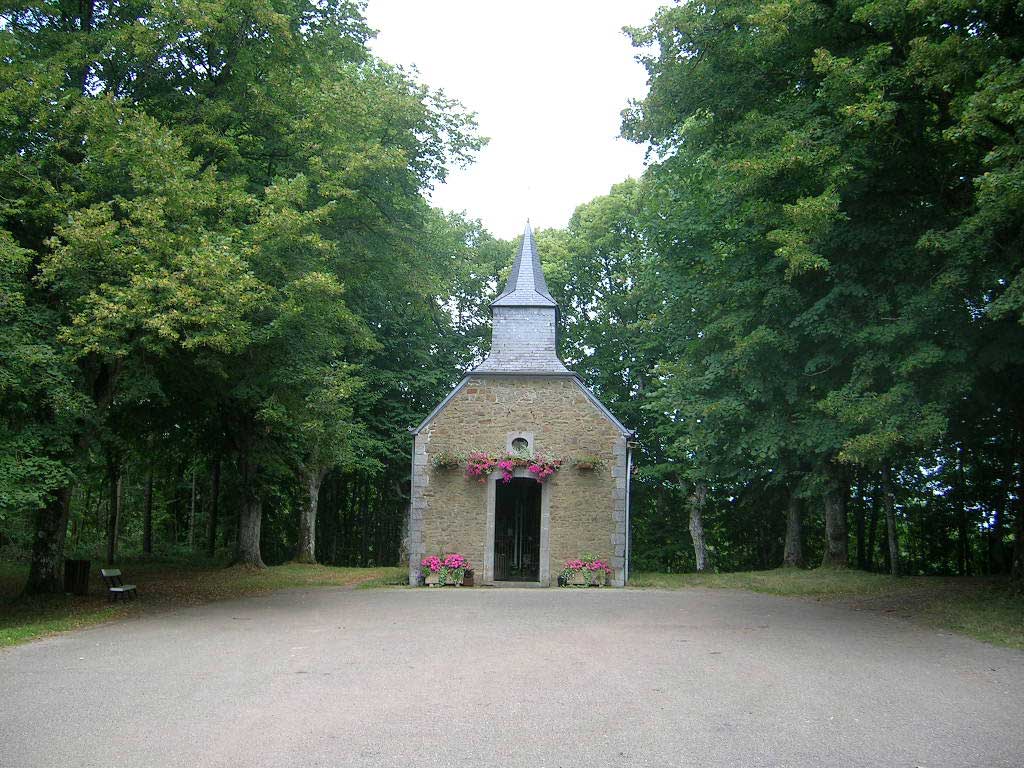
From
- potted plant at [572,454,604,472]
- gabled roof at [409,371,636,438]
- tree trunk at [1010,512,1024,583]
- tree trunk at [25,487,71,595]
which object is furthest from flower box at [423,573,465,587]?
tree trunk at [1010,512,1024,583]

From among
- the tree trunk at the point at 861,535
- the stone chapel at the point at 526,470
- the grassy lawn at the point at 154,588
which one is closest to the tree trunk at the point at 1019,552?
the stone chapel at the point at 526,470

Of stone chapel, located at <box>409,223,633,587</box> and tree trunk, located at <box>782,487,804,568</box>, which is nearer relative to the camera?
stone chapel, located at <box>409,223,633,587</box>

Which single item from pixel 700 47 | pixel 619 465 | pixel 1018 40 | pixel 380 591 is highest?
pixel 700 47

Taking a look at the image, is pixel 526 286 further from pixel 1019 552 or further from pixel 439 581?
pixel 1019 552

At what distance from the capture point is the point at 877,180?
36.3ft

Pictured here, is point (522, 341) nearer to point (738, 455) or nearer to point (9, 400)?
point (738, 455)

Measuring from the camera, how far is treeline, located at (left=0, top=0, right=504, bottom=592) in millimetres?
10438

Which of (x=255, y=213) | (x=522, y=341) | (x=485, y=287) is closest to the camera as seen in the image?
(x=255, y=213)

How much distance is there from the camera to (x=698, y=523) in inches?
978

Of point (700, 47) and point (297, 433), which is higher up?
point (700, 47)

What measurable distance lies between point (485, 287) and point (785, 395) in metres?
20.4

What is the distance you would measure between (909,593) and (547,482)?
22.9 feet

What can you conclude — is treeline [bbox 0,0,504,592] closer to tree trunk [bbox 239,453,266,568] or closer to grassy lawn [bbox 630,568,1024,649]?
tree trunk [bbox 239,453,266,568]

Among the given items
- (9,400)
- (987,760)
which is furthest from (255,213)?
(987,760)
